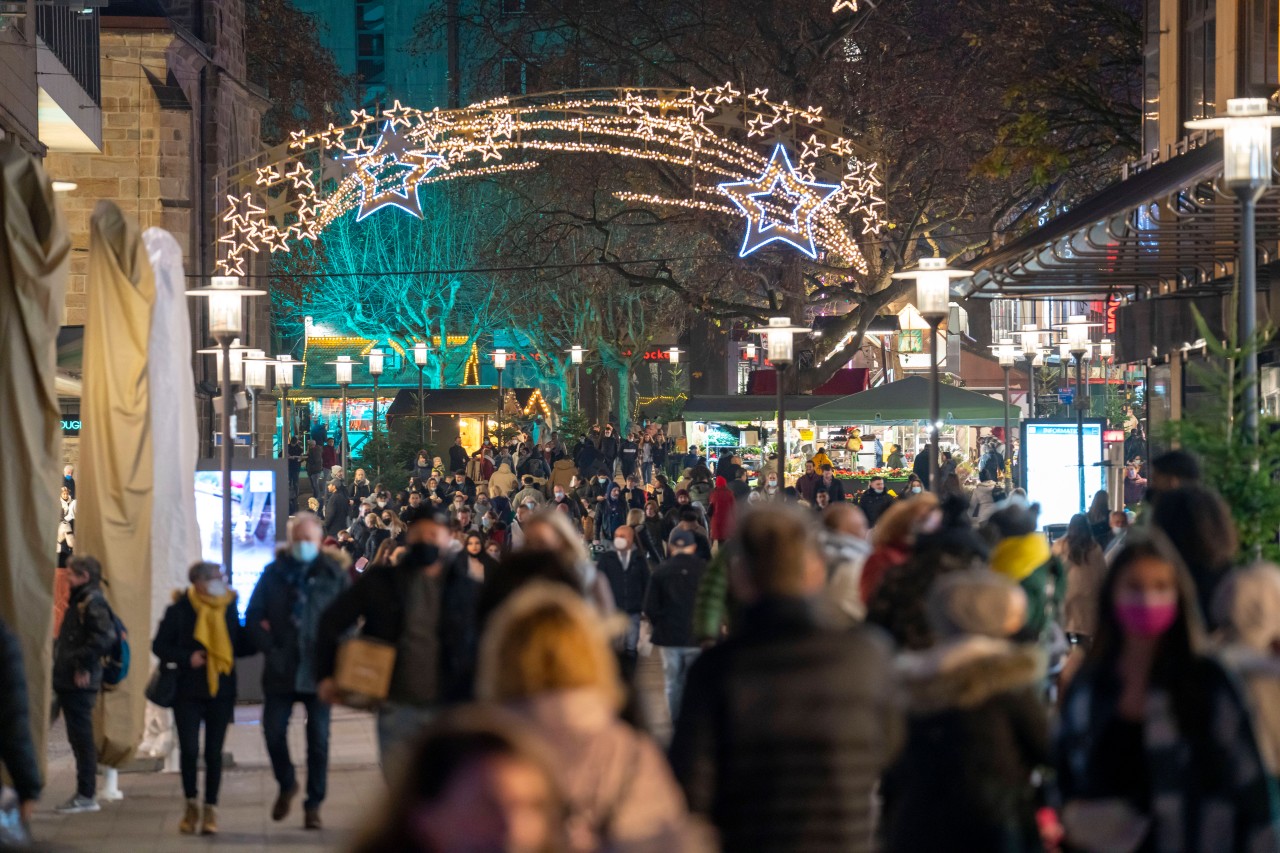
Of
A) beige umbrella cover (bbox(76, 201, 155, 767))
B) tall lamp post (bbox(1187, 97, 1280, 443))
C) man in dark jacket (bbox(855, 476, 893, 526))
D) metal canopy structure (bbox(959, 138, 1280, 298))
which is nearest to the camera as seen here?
tall lamp post (bbox(1187, 97, 1280, 443))

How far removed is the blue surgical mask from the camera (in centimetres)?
1052

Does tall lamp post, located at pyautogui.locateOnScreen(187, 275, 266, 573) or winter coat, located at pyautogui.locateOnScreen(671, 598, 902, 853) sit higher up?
tall lamp post, located at pyautogui.locateOnScreen(187, 275, 266, 573)

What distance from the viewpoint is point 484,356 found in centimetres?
7719

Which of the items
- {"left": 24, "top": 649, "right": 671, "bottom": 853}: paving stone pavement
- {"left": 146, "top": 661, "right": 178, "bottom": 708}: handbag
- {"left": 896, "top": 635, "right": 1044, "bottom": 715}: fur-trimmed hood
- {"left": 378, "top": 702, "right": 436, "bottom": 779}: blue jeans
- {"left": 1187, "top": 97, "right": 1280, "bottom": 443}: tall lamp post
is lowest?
{"left": 24, "top": 649, "right": 671, "bottom": 853}: paving stone pavement

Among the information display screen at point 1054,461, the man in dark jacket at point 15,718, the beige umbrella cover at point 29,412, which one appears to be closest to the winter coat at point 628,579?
the beige umbrella cover at point 29,412

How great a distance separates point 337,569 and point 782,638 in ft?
20.0

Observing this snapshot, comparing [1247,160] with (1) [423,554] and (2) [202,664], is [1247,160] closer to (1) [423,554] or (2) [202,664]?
(1) [423,554]

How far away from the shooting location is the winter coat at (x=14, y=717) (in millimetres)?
6957

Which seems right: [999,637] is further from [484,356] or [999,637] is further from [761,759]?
[484,356]

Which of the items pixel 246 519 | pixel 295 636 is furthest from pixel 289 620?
pixel 246 519

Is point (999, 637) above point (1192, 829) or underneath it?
above

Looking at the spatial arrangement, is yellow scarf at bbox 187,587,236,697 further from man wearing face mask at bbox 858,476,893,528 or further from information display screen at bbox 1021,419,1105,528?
information display screen at bbox 1021,419,1105,528

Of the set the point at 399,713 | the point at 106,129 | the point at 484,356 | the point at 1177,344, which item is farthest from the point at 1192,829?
the point at 484,356

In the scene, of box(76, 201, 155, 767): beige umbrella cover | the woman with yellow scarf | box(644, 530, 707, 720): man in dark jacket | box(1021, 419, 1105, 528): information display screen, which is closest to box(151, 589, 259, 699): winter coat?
the woman with yellow scarf
